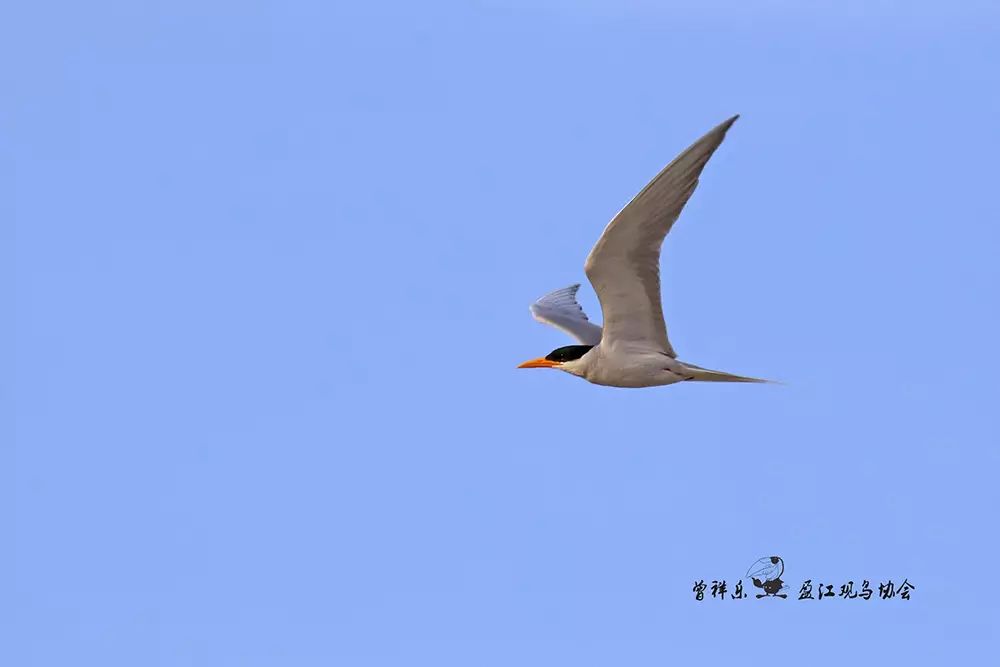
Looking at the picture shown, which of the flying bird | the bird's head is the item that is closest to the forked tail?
the flying bird

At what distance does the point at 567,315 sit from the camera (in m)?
22.7

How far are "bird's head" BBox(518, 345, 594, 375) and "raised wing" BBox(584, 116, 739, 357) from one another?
757 millimetres

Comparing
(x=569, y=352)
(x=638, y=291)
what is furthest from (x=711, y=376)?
(x=569, y=352)

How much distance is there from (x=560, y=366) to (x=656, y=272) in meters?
2.59

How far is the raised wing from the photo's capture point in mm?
15797

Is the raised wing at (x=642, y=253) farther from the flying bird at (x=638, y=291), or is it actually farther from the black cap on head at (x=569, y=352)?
the black cap on head at (x=569, y=352)

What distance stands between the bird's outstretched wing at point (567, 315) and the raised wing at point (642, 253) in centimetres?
280

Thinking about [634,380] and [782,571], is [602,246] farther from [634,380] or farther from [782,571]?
[782,571]

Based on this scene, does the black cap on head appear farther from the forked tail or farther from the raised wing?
the forked tail

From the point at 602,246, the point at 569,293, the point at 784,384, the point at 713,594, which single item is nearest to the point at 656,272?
the point at 602,246

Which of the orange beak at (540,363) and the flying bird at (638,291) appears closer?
the flying bird at (638,291)

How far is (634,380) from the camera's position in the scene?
61.9 feet

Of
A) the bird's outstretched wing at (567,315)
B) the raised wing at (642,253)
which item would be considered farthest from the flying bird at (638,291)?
the bird's outstretched wing at (567,315)

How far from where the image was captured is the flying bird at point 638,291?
15984 mm
